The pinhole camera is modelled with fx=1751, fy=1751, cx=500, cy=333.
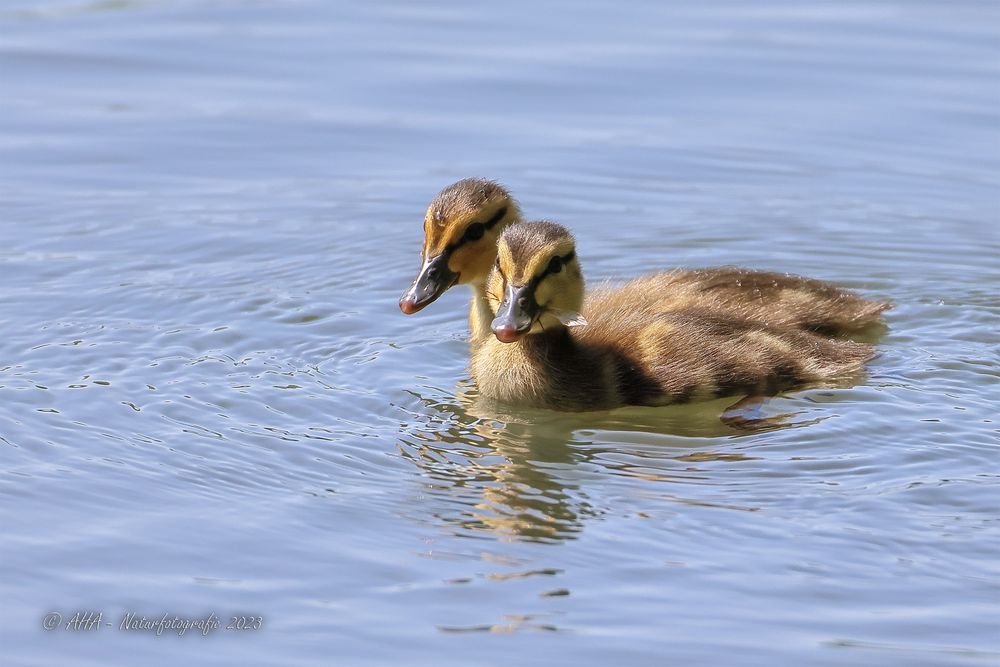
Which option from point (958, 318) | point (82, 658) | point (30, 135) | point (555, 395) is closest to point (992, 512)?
point (555, 395)

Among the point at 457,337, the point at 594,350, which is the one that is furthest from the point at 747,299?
the point at 457,337

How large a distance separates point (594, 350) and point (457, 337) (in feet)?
3.65

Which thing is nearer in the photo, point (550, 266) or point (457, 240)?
point (550, 266)

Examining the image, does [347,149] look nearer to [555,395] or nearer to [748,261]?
[748,261]

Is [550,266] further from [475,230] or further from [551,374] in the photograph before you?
[475,230]

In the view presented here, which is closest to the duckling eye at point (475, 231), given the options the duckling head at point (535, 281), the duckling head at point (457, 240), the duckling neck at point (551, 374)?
the duckling head at point (457, 240)

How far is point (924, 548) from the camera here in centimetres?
532

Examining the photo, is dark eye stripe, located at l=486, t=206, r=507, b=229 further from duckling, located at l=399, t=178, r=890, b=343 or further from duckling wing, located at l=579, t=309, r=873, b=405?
duckling wing, located at l=579, t=309, r=873, b=405

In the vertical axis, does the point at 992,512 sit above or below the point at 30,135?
below

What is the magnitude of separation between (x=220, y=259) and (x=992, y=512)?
441 centimetres

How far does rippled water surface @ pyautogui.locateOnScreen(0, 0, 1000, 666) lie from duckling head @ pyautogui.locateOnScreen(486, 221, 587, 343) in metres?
0.41

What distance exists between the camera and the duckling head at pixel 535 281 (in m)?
6.56

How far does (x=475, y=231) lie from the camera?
7320 mm

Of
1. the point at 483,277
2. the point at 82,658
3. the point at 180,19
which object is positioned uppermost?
the point at 180,19
